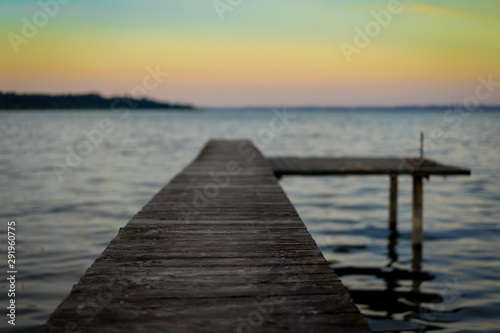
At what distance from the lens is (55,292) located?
7520 mm

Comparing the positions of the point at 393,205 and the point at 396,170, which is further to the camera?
the point at 393,205

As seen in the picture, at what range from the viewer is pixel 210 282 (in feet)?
11.5

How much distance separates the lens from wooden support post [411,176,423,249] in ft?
34.9

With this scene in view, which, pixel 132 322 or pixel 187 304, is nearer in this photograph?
pixel 132 322

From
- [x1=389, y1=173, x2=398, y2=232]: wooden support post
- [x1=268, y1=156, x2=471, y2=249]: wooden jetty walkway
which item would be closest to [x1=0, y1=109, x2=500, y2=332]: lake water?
[x1=389, y1=173, x2=398, y2=232]: wooden support post

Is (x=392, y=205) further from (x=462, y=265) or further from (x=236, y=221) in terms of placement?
(x=236, y=221)

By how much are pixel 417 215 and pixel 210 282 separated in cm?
834

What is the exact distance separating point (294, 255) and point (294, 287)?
77 cm

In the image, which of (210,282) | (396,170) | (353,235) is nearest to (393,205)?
(353,235)

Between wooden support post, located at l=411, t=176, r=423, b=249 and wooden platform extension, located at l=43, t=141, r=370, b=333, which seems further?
wooden support post, located at l=411, t=176, r=423, b=249

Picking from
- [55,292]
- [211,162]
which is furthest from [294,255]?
[211,162]

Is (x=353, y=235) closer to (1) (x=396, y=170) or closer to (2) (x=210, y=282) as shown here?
(1) (x=396, y=170)

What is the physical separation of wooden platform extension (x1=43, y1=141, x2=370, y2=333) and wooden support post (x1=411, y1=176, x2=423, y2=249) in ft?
18.4

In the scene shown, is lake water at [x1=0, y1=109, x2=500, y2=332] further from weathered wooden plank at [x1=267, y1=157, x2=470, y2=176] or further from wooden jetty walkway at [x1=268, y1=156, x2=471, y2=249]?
weathered wooden plank at [x1=267, y1=157, x2=470, y2=176]
